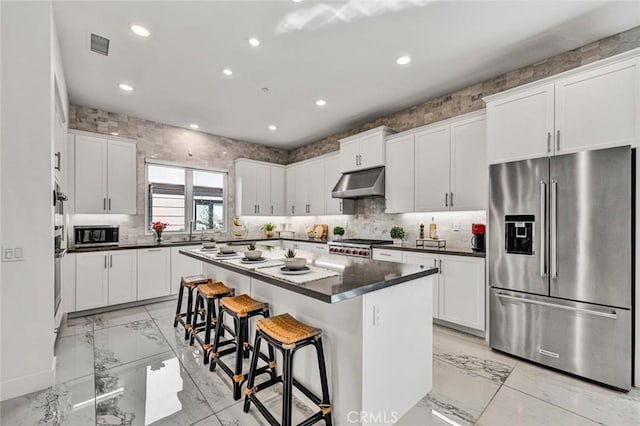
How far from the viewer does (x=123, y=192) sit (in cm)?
446

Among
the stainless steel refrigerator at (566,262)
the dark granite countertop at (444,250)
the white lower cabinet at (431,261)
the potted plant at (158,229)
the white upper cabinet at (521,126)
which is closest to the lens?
the stainless steel refrigerator at (566,262)

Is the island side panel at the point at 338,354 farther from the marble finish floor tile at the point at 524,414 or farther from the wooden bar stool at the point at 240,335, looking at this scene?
the marble finish floor tile at the point at 524,414

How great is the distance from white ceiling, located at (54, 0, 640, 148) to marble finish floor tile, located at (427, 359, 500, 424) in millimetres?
3060

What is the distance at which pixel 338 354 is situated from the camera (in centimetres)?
174

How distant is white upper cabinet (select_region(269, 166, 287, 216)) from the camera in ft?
20.7

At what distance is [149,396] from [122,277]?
2.61m

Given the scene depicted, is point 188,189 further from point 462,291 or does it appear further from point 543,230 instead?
point 543,230

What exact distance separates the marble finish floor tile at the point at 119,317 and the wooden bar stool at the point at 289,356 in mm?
2714

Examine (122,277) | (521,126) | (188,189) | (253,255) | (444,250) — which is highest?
(521,126)

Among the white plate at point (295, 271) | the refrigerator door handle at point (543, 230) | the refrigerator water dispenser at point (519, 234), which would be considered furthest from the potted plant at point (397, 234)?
the white plate at point (295, 271)

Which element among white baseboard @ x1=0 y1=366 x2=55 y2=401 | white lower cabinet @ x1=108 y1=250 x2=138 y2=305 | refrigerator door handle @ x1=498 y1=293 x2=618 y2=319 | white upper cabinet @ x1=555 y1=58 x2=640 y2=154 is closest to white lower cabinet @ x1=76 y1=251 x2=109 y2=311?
white lower cabinet @ x1=108 y1=250 x2=138 y2=305

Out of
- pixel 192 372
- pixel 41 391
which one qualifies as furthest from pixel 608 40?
pixel 41 391

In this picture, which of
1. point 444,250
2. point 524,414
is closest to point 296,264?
point 524,414

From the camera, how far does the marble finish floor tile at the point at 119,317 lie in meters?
3.64
